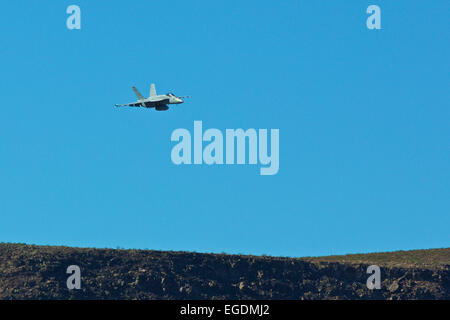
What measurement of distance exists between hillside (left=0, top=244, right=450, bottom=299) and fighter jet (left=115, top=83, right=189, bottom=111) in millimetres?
14072

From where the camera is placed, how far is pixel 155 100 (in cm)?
8012

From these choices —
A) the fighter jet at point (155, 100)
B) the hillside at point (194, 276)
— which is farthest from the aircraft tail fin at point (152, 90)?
the hillside at point (194, 276)

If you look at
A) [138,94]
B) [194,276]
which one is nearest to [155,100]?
[138,94]

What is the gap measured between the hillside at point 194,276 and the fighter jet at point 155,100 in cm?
1407

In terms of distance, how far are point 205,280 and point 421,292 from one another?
62.9 feet

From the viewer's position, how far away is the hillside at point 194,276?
269 ft

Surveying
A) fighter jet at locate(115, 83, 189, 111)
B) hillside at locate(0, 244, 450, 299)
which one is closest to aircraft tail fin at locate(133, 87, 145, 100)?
fighter jet at locate(115, 83, 189, 111)

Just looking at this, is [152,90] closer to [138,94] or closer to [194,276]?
[138,94]

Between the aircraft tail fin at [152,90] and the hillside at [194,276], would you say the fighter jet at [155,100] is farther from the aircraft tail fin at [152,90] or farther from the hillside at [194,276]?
the hillside at [194,276]

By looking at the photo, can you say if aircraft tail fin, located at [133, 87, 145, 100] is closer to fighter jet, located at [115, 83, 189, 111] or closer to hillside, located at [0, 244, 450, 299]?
fighter jet, located at [115, 83, 189, 111]

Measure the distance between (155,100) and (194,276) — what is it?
51.6 feet
